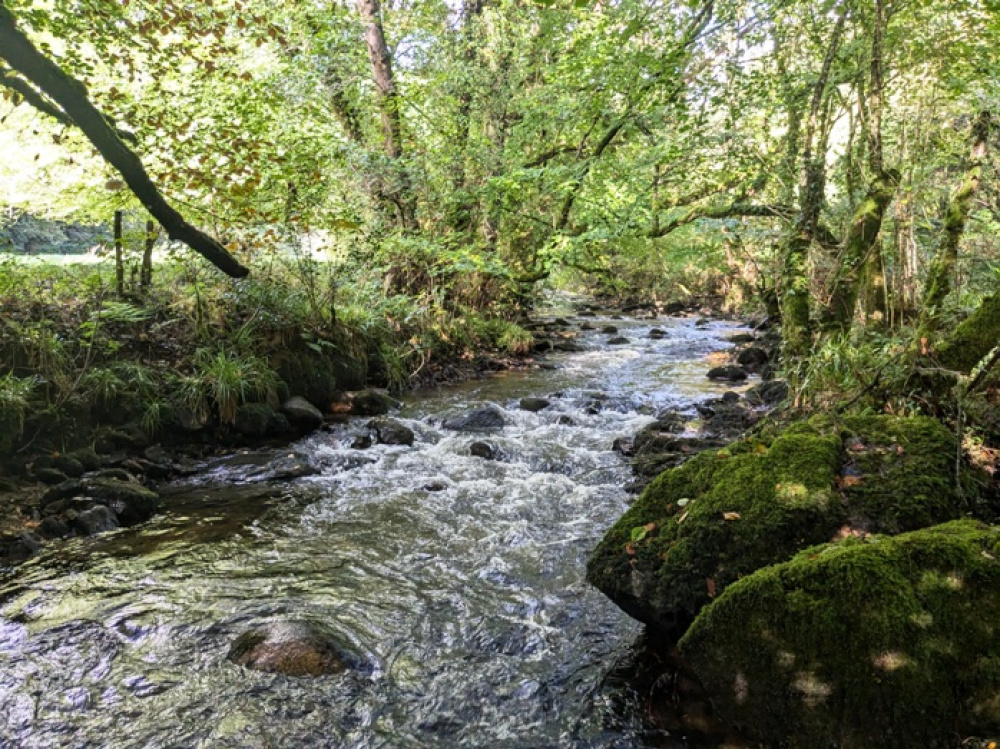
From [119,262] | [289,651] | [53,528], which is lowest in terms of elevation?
[53,528]

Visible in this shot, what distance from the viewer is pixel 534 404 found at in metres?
10.1

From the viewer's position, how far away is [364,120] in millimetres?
14789

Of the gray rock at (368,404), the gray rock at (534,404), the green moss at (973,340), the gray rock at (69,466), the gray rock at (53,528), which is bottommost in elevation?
the gray rock at (53,528)

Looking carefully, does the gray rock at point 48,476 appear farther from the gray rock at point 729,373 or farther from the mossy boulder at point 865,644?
the gray rock at point 729,373

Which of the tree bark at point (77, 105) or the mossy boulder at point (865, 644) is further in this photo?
the tree bark at point (77, 105)

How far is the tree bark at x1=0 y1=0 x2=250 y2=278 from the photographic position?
2920 mm

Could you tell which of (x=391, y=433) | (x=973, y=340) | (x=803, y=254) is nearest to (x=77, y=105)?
(x=973, y=340)

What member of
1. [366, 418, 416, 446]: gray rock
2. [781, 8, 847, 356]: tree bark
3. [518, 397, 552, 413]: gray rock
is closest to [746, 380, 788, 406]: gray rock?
[781, 8, 847, 356]: tree bark

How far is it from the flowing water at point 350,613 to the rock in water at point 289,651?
0.27ft

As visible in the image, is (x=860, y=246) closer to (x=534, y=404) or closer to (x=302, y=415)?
(x=534, y=404)

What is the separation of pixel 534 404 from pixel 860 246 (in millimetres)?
5267

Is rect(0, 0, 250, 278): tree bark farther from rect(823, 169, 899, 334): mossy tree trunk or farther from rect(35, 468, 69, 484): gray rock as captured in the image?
rect(823, 169, 899, 334): mossy tree trunk

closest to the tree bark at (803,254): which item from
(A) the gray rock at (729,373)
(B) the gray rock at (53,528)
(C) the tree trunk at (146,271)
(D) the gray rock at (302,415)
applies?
(A) the gray rock at (729,373)

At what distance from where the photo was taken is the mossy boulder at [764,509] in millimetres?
3250
